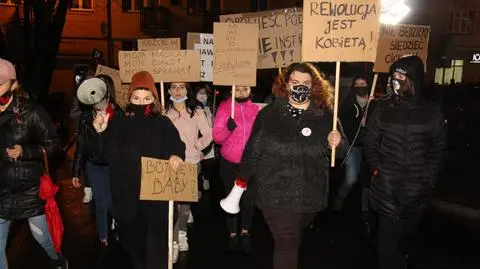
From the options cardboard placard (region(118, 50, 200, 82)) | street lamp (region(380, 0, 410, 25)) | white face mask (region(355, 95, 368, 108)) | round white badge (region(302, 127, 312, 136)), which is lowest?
round white badge (region(302, 127, 312, 136))

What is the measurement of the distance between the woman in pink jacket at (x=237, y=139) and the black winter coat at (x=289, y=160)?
1.50 m

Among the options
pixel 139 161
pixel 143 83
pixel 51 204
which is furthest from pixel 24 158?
pixel 143 83

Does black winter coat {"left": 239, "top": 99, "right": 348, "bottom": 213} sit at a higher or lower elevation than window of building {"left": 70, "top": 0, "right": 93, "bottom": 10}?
lower

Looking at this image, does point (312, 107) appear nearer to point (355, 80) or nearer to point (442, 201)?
point (355, 80)

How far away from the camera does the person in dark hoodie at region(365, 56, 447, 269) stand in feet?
15.4

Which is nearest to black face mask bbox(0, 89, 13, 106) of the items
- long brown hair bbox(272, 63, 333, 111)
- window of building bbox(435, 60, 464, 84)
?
long brown hair bbox(272, 63, 333, 111)

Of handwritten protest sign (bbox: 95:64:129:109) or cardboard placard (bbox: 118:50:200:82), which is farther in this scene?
handwritten protest sign (bbox: 95:64:129:109)

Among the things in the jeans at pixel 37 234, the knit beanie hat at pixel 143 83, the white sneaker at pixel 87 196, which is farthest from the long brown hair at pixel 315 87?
the white sneaker at pixel 87 196

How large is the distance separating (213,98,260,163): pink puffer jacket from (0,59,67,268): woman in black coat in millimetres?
1897

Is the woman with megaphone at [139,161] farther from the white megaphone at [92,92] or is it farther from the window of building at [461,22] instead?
the window of building at [461,22]

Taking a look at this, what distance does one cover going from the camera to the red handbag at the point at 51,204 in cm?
473

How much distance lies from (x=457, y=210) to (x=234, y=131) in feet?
14.2

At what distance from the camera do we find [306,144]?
4434 mm

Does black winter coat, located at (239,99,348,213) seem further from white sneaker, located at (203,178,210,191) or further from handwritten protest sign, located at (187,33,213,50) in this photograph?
white sneaker, located at (203,178,210,191)
